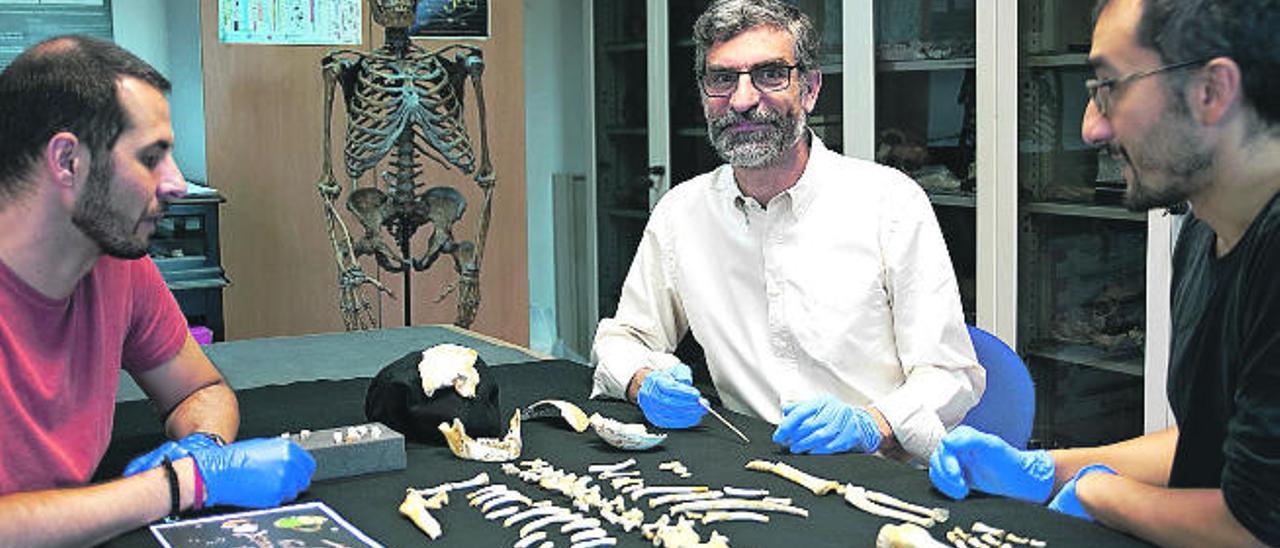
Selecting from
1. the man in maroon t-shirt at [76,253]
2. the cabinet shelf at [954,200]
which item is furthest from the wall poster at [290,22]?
the man in maroon t-shirt at [76,253]

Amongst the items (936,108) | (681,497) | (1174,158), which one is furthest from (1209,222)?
(936,108)

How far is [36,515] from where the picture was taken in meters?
1.57

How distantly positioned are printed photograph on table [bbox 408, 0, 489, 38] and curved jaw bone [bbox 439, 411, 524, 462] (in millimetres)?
3025

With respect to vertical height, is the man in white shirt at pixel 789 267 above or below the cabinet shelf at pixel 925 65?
below

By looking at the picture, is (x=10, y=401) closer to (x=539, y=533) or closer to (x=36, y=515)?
(x=36, y=515)

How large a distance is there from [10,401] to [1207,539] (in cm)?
151

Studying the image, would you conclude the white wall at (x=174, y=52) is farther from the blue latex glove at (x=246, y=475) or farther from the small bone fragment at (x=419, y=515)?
the small bone fragment at (x=419, y=515)

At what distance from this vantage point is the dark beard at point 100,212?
6.07ft

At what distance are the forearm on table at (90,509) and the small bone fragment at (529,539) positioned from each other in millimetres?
453

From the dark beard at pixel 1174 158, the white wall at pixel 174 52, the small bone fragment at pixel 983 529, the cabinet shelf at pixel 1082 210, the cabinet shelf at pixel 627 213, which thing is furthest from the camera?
the cabinet shelf at pixel 627 213

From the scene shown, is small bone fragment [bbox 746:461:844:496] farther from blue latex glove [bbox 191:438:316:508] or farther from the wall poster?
the wall poster

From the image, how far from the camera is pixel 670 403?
6.89 feet

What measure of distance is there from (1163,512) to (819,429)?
1.87 ft

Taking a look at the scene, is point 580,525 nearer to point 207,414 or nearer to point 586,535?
point 586,535
